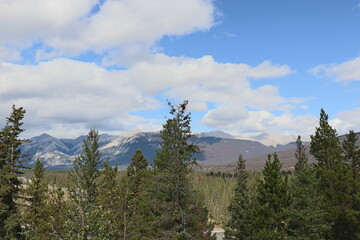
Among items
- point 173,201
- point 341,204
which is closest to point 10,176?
point 173,201

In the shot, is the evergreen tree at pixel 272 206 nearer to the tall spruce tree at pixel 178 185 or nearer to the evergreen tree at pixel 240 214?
the tall spruce tree at pixel 178 185

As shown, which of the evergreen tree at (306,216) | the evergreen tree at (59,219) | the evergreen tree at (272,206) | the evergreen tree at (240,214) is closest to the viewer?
the evergreen tree at (59,219)

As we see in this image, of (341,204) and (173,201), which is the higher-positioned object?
(173,201)

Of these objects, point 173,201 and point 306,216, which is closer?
point 306,216

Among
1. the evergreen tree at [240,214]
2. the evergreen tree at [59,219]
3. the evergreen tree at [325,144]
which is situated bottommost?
the evergreen tree at [240,214]

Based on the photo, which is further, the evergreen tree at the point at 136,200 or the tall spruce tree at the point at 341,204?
the evergreen tree at the point at 136,200

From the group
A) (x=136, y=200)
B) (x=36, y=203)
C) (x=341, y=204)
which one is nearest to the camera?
(x=341, y=204)

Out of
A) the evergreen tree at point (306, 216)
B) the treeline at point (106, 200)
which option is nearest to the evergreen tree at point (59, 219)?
the treeline at point (106, 200)

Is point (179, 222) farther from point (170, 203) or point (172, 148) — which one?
point (172, 148)

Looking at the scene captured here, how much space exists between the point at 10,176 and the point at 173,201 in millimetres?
18649

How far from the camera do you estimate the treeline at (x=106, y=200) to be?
20219 mm

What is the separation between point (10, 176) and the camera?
33.9 m

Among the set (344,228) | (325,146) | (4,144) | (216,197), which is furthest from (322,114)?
(216,197)

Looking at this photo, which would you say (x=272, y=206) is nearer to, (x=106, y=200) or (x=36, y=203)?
(x=106, y=200)
